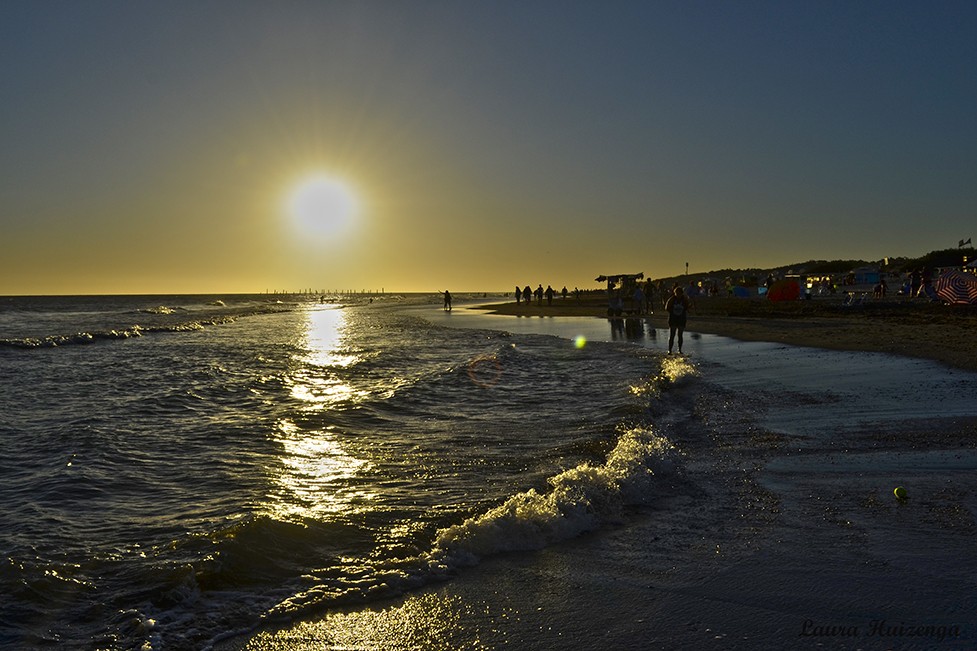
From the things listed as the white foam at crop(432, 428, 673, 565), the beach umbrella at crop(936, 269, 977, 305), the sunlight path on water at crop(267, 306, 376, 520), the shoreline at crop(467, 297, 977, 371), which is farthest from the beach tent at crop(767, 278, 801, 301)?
the white foam at crop(432, 428, 673, 565)

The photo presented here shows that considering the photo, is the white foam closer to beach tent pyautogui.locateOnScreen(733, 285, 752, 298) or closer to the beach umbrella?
the beach umbrella

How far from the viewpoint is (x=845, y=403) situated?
1141cm

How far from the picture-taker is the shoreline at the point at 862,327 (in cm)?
1911

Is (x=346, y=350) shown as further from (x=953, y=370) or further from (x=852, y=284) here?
(x=852, y=284)

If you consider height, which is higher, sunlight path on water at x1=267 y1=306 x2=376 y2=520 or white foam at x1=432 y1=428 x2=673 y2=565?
white foam at x1=432 y1=428 x2=673 y2=565

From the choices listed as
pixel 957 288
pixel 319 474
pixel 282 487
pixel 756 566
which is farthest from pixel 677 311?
pixel 957 288

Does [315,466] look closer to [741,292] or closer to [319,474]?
[319,474]

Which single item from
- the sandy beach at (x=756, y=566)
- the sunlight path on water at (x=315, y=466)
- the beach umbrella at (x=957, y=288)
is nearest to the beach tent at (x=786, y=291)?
the beach umbrella at (x=957, y=288)

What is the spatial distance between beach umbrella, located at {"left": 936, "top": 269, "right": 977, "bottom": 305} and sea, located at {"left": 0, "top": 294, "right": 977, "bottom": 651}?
67.4 ft

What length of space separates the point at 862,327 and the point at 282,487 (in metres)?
27.1

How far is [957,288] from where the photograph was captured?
3359 centimetres

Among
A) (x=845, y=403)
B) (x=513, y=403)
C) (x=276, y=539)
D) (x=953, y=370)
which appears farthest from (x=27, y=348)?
(x=953, y=370)

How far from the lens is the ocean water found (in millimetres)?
4781

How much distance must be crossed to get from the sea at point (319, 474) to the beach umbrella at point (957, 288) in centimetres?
2053
